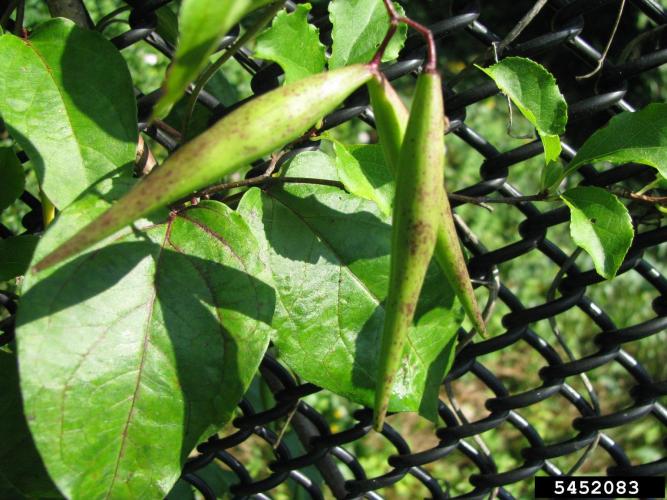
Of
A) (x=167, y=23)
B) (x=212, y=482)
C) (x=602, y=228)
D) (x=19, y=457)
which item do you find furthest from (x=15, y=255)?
(x=602, y=228)

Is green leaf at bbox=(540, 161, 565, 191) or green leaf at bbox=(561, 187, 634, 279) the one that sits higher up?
green leaf at bbox=(540, 161, 565, 191)

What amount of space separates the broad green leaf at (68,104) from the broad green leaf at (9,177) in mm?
159

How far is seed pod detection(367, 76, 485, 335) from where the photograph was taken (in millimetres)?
630

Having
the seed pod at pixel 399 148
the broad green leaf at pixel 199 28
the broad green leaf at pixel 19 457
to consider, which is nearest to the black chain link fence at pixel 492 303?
the broad green leaf at pixel 19 457

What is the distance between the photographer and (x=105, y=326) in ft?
2.51

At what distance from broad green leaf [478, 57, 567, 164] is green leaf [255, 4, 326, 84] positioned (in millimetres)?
218

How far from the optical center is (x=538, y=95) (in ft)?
3.10

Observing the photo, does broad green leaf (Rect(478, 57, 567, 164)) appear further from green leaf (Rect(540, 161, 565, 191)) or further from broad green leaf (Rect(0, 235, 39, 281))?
broad green leaf (Rect(0, 235, 39, 281))

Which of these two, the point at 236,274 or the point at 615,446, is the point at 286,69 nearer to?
the point at 236,274

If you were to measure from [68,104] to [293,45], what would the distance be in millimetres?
251

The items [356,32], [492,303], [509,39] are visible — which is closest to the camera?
[356,32]

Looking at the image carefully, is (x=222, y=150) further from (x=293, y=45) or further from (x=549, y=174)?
(x=549, y=174)

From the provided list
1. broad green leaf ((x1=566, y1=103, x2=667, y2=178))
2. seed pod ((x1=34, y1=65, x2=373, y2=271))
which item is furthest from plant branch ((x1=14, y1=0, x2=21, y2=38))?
broad green leaf ((x1=566, y1=103, x2=667, y2=178))

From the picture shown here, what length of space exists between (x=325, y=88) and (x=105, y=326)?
1.13ft
